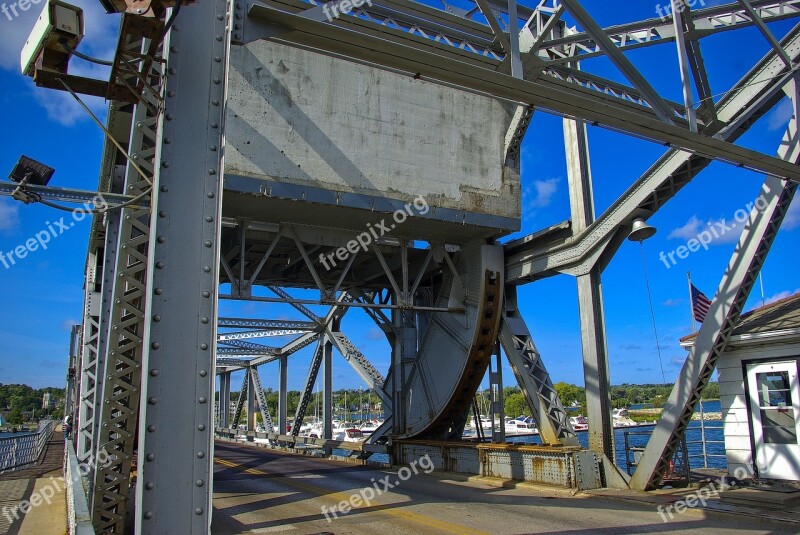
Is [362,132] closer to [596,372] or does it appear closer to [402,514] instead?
[596,372]

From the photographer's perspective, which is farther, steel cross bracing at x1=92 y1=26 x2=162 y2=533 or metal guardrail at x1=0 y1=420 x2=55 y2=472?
metal guardrail at x1=0 y1=420 x2=55 y2=472

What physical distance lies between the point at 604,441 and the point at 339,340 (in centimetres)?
1377

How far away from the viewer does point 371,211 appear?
15.1 m

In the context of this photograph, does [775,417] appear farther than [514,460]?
No

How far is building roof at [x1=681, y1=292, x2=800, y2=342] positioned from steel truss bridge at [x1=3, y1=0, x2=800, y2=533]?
0.73 metres

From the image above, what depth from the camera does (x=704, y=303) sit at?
14203 millimetres

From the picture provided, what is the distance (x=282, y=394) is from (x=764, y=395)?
3097 centimetres

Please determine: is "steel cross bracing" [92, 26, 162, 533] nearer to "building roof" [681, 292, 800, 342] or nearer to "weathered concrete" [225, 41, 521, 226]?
"weathered concrete" [225, 41, 521, 226]

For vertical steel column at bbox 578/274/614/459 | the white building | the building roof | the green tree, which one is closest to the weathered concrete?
vertical steel column at bbox 578/274/614/459

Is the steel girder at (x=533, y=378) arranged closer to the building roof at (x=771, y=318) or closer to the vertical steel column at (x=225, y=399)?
the building roof at (x=771, y=318)

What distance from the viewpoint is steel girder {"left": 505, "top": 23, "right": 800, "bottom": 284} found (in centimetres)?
1099

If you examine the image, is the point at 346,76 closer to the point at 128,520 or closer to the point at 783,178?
the point at 783,178

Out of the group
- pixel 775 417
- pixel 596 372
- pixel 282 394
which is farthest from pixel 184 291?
pixel 282 394

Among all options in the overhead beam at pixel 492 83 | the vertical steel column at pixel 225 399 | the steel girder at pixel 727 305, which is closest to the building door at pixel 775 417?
the steel girder at pixel 727 305
